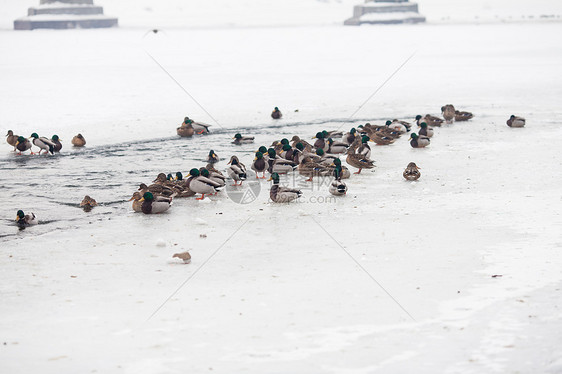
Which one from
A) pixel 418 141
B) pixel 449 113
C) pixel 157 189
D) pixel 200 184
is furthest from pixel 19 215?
pixel 449 113

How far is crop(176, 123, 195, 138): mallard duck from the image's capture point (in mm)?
18062

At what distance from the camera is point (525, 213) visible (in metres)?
10.7

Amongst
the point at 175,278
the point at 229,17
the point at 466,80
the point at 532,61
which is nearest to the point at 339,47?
the point at 532,61

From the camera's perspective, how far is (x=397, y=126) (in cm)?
1811

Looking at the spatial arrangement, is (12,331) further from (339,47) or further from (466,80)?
(339,47)

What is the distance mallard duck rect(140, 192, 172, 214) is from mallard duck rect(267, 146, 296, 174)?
9.87ft

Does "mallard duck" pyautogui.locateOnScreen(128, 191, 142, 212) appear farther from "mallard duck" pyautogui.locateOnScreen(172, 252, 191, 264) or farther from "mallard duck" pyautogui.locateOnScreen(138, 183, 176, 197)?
"mallard duck" pyautogui.locateOnScreen(172, 252, 191, 264)

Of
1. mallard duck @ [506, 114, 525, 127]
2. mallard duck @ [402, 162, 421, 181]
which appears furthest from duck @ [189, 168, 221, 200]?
mallard duck @ [506, 114, 525, 127]

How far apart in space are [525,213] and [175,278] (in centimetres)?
557

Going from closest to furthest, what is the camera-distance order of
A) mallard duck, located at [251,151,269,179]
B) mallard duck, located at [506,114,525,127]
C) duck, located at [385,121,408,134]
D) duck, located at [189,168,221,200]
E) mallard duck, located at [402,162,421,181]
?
duck, located at [189,168,221,200] → mallard duck, located at [402,162,421,181] → mallard duck, located at [251,151,269,179] → duck, located at [385,121,408,134] → mallard duck, located at [506,114,525,127]

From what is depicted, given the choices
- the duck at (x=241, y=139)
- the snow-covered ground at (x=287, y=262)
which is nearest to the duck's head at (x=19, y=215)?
the snow-covered ground at (x=287, y=262)

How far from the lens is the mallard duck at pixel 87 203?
11273 mm

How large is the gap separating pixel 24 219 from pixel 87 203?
1.24m

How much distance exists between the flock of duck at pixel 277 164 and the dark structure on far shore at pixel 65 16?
286ft
